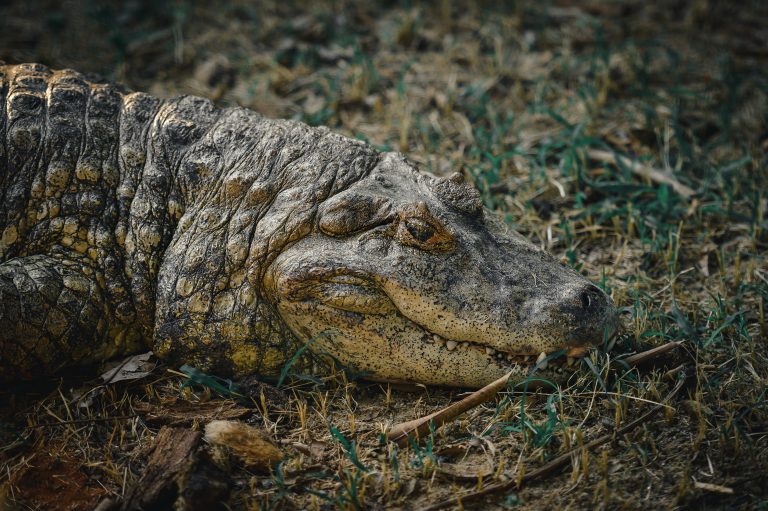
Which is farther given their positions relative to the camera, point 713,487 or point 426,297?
point 426,297

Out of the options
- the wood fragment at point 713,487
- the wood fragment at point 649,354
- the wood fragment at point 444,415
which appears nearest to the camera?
the wood fragment at point 713,487

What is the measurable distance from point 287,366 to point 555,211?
6.87 ft

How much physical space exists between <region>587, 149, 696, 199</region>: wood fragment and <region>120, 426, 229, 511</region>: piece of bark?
3125 mm

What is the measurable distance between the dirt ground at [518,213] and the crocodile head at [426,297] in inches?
6.2

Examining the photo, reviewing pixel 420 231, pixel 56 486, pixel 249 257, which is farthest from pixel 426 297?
pixel 56 486

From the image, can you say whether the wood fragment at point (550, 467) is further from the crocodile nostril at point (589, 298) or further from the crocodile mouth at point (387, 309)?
the crocodile nostril at point (589, 298)

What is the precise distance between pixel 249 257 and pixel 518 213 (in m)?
1.88

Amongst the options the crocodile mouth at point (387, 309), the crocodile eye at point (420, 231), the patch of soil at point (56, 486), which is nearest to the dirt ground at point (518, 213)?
the patch of soil at point (56, 486)

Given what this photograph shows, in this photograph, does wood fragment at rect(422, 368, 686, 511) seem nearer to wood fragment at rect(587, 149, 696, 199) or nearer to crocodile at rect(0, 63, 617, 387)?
crocodile at rect(0, 63, 617, 387)

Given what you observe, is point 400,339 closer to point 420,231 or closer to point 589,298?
point 420,231

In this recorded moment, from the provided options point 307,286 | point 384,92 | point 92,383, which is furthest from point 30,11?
point 307,286

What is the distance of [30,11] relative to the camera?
21.1ft

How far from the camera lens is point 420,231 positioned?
298 cm

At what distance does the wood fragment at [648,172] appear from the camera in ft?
14.2
